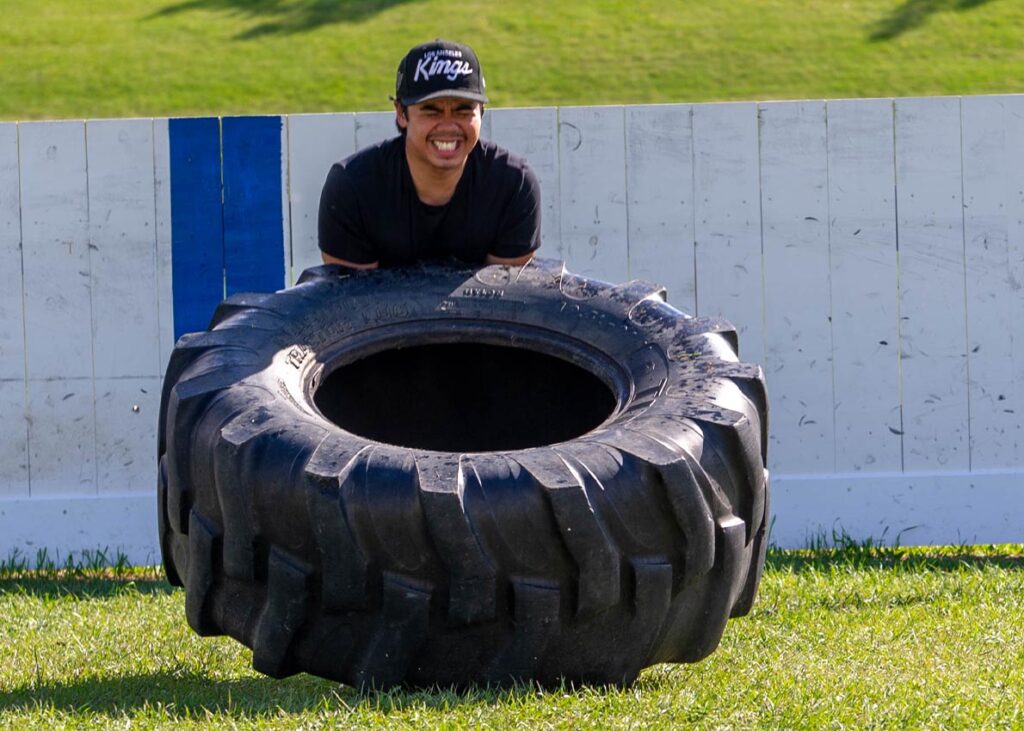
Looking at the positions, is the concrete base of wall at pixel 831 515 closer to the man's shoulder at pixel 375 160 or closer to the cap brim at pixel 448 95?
the man's shoulder at pixel 375 160

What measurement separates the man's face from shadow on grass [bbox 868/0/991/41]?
1467 cm

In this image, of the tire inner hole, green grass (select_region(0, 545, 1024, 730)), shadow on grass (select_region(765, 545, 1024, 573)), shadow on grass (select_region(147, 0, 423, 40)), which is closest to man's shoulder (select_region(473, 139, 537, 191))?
the tire inner hole

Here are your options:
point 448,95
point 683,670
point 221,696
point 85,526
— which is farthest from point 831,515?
point 221,696

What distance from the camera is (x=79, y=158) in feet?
21.1

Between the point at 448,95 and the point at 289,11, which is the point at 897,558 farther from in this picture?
the point at 289,11

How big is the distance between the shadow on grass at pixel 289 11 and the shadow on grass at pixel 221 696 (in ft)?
52.5

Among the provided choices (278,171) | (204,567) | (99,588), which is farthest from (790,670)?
(278,171)

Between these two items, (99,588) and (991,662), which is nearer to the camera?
(991,662)

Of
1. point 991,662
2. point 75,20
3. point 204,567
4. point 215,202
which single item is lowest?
point 991,662

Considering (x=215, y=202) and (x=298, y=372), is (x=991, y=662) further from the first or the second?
(x=215, y=202)

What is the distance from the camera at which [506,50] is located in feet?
59.5

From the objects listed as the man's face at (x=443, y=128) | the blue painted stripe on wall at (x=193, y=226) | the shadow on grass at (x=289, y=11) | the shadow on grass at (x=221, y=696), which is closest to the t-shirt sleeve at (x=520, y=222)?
the man's face at (x=443, y=128)

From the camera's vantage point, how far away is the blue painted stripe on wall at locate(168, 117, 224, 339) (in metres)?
6.45

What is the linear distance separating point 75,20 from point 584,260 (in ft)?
50.1
